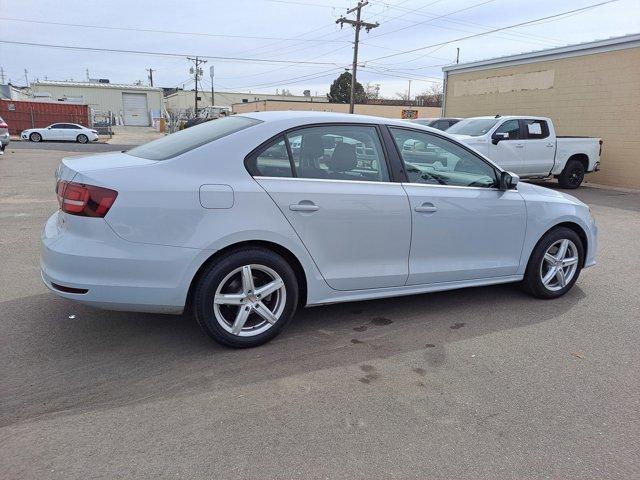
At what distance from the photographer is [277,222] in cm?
351

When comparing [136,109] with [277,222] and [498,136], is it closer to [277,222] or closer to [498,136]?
[498,136]

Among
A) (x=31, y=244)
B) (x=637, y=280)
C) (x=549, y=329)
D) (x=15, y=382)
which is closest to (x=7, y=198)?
(x=31, y=244)

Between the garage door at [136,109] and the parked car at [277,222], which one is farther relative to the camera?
the garage door at [136,109]

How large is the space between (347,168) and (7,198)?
27.0 feet

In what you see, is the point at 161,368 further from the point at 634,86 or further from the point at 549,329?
the point at 634,86

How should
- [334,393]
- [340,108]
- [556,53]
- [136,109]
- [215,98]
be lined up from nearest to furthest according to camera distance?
[334,393], [556,53], [340,108], [136,109], [215,98]

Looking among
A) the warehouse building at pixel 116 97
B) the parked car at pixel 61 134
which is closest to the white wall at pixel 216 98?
the warehouse building at pixel 116 97

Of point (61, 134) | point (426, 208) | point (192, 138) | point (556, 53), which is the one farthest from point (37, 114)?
point (426, 208)

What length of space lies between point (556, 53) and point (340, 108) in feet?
114

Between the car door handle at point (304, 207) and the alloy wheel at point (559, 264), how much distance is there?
2434mm

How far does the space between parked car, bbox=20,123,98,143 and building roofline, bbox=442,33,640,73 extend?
24148 mm

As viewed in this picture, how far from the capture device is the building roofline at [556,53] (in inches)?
588

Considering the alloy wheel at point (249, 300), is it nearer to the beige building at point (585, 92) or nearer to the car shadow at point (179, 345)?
the car shadow at point (179, 345)

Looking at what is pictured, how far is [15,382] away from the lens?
3.11 meters
